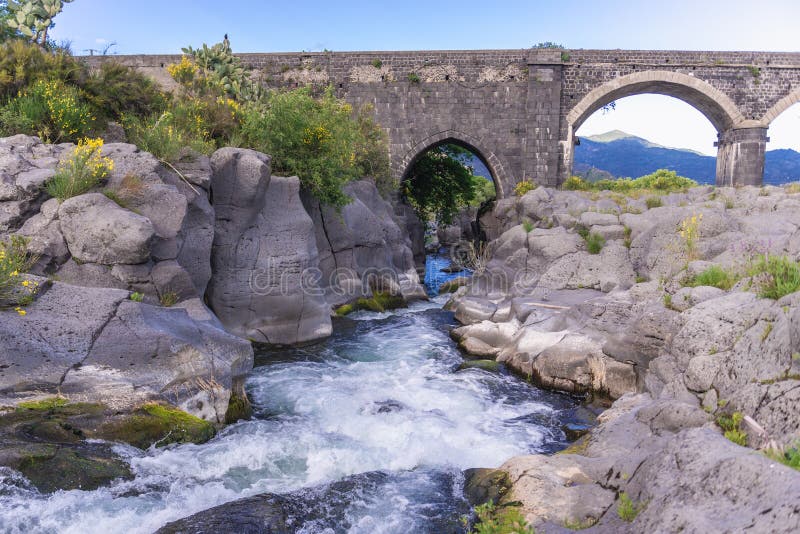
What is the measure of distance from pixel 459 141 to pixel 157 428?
1887cm

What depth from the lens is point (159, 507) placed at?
208 inches

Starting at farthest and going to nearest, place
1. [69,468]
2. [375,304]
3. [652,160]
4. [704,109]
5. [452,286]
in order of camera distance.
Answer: [652,160]
[704,109]
[452,286]
[375,304]
[69,468]

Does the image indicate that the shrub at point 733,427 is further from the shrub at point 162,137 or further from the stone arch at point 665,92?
the stone arch at point 665,92

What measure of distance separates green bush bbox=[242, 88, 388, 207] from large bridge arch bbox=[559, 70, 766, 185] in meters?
12.0

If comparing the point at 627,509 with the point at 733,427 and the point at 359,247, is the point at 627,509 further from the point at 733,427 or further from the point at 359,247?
the point at 359,247

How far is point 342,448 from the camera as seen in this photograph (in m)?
6.89

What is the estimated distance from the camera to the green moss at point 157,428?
6.25 m

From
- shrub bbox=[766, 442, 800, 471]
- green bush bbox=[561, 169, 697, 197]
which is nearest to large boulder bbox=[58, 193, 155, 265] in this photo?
shrub bbox=[766, 442, 800, 471]

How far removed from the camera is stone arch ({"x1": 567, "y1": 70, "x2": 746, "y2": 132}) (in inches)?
859

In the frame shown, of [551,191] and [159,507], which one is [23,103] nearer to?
[159,507]

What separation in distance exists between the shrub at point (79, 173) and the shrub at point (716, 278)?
9.46m

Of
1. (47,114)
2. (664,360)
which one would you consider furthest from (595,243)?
(47,114)

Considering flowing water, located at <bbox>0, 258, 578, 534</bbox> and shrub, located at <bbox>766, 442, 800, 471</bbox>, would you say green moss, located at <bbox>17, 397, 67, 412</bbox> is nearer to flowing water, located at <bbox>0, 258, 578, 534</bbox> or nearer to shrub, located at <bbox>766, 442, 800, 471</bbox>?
flowing water, located at <bbox>0, 258, 578, 534</bbox>

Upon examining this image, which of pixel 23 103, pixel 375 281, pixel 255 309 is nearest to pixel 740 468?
pixel 255 309
